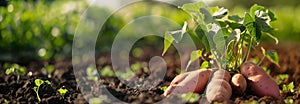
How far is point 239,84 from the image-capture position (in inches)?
121

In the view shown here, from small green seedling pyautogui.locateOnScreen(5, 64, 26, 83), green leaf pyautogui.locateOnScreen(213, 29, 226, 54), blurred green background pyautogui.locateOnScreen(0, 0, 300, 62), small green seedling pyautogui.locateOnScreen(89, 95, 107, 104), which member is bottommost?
small green seedling pyautogui.locateOnScreen(89, 95, 107, 104)

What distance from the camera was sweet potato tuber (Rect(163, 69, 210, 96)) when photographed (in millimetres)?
3059

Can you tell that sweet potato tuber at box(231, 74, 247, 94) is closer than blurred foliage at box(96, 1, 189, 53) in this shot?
Yes

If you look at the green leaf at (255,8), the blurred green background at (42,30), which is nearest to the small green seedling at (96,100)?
the green leaf at (255,8)

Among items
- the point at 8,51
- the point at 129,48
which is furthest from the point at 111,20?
the point at 8,51

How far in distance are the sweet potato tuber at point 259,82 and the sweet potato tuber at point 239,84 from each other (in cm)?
7

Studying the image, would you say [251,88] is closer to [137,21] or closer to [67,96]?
[67,96]

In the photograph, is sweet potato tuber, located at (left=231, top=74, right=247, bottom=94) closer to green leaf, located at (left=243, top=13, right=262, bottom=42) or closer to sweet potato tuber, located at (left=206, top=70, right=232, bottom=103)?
sweet potato tuber, located at (left=206, top=70, right=232, bottom=103)

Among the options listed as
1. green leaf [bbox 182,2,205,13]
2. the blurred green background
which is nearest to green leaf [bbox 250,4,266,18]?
green leaf [bbox 182,2,205,13]

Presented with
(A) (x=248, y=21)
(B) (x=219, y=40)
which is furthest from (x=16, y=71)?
(A) (x=248, y=21)

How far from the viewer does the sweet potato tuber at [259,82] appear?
3.11 meters

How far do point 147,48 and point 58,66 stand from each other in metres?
2.37

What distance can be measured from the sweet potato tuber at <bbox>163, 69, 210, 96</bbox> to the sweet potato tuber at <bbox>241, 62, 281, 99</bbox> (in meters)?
0.25

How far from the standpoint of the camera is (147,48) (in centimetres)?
750
